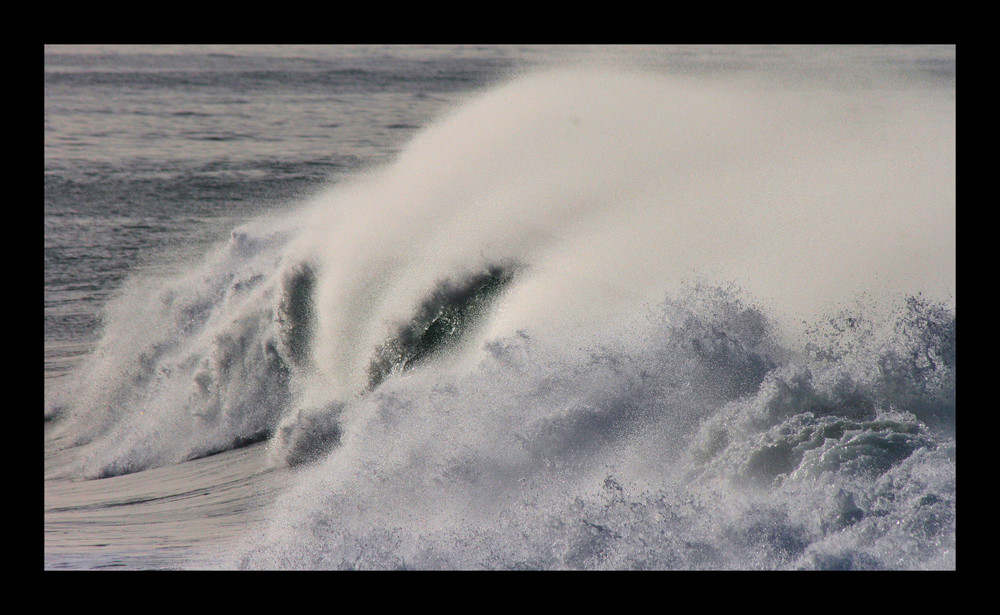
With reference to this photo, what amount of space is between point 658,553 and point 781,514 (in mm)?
948

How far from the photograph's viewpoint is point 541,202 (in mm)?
10180

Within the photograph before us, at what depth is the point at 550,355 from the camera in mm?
7953

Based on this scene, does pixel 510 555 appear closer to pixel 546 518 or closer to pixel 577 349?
pixel 546 518

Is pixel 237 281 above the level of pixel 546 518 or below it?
above

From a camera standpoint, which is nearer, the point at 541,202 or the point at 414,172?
the point at 541,202

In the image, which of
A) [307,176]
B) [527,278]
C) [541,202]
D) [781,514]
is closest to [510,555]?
[781,514]

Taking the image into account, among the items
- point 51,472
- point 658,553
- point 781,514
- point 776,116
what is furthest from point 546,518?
point 776,116

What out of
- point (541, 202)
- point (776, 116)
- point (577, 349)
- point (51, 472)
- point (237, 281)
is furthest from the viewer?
point (776, 116)

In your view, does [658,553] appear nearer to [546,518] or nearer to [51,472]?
[546,518]

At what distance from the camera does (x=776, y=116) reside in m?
12.1

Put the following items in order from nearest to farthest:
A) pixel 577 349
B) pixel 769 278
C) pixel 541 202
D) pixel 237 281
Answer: pixel 577 349 < pixel 769 278 < pixel 541 202 < pixel 237 281

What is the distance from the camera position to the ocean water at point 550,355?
6.55 meters

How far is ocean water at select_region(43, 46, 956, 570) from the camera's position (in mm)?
6555

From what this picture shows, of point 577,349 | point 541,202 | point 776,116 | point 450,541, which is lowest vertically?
point 450,541
